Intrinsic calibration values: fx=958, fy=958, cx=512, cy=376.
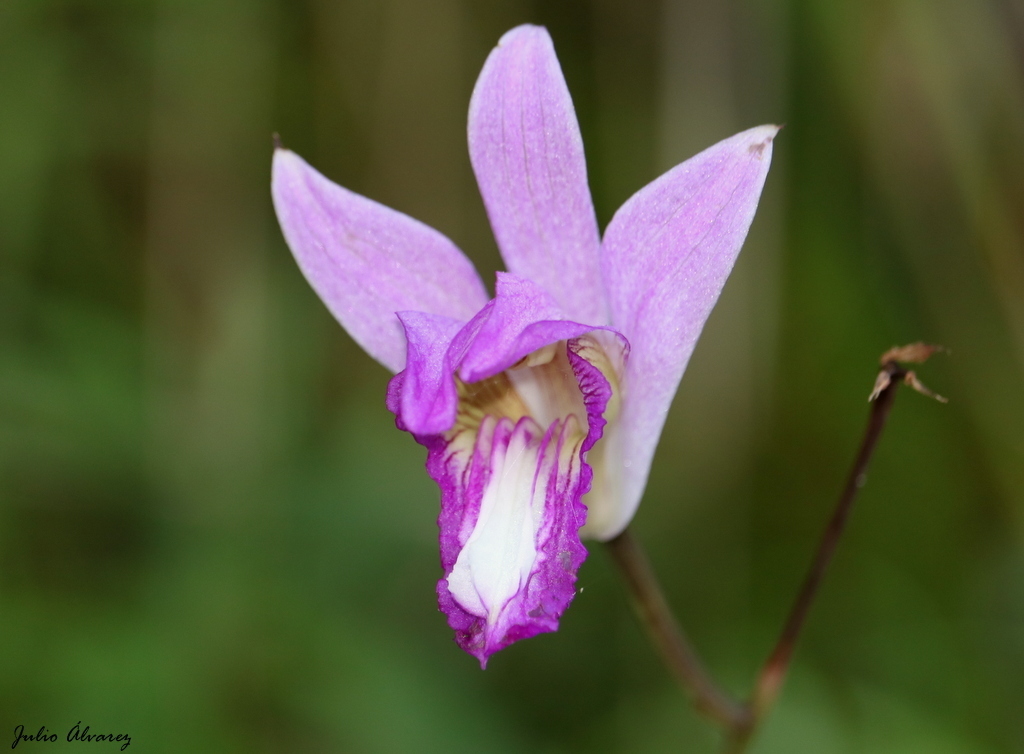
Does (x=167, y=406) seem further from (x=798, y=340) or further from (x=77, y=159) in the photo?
(x=798, y=340)

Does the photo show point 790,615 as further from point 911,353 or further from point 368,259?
point 368,259

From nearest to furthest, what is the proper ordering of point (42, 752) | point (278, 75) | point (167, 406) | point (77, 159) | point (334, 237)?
point (334, 237)
point (42, 752)
point (167, 406)
point (77, 159)
point (278, 75)

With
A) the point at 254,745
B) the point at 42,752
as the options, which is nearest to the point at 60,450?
the point at 42,752

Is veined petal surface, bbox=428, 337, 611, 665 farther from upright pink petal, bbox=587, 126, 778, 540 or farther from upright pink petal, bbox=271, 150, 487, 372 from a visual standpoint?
upright pink petal, bbox=271, 150, 487, 372

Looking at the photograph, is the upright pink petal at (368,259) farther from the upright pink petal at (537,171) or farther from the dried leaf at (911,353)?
the dried leaf at (911,353)

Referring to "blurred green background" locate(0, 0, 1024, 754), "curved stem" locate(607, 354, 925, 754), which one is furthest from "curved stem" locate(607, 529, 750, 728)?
"blurred green background" locate(0, 0, 1024, 754)

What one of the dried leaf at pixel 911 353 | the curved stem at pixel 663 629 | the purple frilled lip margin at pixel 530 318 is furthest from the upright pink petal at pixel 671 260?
the dried leaf at pixel 911 353
